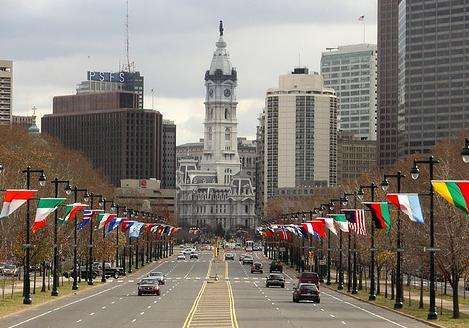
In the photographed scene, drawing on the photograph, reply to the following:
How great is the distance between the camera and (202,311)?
79.6m

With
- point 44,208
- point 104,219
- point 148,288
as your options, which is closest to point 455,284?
point 44,208

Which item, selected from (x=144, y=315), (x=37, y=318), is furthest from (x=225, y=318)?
(x=37, y=318)

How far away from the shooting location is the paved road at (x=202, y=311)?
67.5 m

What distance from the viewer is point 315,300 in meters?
94.2

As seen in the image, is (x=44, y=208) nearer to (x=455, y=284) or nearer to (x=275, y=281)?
(x=455, y=284)

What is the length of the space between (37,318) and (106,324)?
6998 millimetres

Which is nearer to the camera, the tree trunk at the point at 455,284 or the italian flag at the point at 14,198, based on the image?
the italian flag at the point at 14,198

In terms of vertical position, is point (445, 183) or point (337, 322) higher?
point (445, 183)

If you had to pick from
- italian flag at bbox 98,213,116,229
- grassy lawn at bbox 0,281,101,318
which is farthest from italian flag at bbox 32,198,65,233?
italian flag at bbox 98,213,116,229

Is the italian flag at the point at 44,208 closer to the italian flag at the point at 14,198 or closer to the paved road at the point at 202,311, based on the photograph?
the paved road at the point at 202,311

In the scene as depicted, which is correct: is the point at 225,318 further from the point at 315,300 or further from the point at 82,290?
the point at 82,290

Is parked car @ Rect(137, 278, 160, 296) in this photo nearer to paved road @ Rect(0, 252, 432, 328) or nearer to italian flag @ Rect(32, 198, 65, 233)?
paved road @ Rect(0, 252, 432, 328)

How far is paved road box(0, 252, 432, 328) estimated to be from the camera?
6750 centimetres

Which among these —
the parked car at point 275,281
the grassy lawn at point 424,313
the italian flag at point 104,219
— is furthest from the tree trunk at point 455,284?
the parked car at point 275,281
